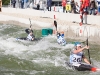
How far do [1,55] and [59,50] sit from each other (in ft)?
11.5

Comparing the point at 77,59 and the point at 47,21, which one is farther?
the point at 47,21

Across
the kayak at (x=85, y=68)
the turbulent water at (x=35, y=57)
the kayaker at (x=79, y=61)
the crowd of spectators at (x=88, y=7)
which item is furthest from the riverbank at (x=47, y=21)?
the kayak at (x=85, y=68)

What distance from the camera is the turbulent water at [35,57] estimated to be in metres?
15.4

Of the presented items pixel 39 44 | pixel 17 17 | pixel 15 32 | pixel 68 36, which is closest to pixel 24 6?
pixel 17 17

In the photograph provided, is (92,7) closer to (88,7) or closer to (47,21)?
(88,7)

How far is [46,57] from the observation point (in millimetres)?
18172

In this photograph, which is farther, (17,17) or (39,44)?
(17,17)

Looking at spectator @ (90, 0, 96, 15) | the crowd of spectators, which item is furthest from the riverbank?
spectator @ (90, 0, 96, 15)

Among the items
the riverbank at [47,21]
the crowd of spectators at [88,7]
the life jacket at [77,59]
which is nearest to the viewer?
the life jacket at [77,59]

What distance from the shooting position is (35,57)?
59.7 feet

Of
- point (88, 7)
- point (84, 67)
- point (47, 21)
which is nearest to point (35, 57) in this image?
point (84, 67)

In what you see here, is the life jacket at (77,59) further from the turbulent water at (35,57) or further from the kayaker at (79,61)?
the turbulent water at (35,57)

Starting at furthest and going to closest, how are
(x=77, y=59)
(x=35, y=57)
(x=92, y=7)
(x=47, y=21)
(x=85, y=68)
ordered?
(x=47, y=21)
(x=92, y=7)
(x=35, y=57)
(x=77, y=59)
(x=85, y=68)

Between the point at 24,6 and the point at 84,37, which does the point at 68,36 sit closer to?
the point at 84,37
